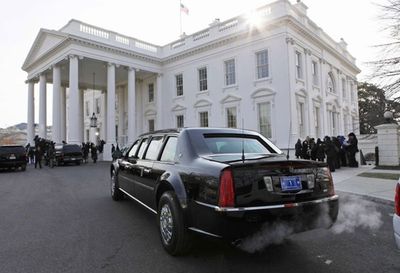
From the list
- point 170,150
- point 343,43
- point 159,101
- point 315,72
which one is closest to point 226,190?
point 170,150

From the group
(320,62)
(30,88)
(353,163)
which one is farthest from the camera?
(30,88)

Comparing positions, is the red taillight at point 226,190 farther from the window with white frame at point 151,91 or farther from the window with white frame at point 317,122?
the window with white frame at point 151,91

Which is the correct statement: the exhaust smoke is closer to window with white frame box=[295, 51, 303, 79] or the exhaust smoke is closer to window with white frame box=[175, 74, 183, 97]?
window with white frame box=[295, 51, 303, 79]

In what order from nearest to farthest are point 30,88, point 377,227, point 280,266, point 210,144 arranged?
point 280,266, point 210,144, point 377,227, point 30,88

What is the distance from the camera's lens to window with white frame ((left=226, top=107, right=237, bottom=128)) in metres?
24.9

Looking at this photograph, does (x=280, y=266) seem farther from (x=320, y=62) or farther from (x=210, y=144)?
(x=320, y=62)

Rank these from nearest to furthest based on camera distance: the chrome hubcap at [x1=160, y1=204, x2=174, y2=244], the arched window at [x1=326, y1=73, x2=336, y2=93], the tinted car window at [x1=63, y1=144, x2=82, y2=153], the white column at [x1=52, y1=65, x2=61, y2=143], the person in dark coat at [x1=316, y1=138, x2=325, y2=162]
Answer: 1. the chrome hubcap at [x1=160, y1=204, x2=174, y2=244]
2. the person in dark coat at [x1=316, y1=138, x2=325, y2=162]
3. the tinted car window at [x1=63, y1=144, x2=82, y2=153]
4. the white column at [x1=52, y1=65, x2=61, y2=143]
5. the arched window at [x1=326, y1=73, x2=336, y2=93]

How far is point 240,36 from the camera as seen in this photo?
2388cm

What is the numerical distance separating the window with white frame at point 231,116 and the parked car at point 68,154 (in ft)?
39.2

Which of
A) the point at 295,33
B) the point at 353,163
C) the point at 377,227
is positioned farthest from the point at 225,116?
the point at 377,227

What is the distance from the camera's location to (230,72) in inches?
991

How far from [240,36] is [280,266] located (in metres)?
22.5

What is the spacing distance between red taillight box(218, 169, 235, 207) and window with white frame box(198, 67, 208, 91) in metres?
24.1

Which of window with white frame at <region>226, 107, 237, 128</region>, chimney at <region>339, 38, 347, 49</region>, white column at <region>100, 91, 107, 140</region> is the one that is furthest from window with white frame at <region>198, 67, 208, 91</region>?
chimney at <region>339, 38, 347, 49</region>
